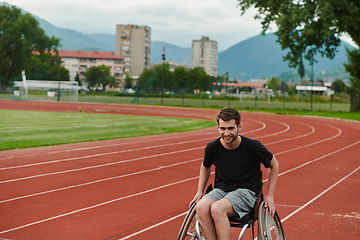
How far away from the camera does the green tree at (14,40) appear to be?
65750 millimetres

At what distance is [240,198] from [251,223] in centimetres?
A: 26

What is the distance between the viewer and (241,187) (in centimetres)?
360

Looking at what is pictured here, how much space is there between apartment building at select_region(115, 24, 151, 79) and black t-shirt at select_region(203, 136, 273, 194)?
150 m

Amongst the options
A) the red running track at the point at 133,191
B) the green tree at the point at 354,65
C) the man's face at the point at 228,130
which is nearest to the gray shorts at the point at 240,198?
the man's face at the point at 228,130

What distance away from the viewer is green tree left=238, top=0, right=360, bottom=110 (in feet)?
94.9

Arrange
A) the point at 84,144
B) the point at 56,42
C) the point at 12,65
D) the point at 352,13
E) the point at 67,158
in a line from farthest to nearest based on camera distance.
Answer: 1. the point at 56,42
2. the point at 12,65
3. the point at 352,13
4. the point at 84,144
5. the point at 67,158

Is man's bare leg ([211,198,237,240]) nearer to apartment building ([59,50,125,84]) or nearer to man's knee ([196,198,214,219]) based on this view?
man's knee ([196,198,214,219])

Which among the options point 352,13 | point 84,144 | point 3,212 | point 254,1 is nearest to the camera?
point 3,212

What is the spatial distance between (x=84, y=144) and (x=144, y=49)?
146322 mm

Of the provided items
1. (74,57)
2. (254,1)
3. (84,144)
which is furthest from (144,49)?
(84,144)

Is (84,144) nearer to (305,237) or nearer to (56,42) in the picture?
(305,237)

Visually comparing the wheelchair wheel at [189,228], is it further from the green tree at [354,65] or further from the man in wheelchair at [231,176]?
the green tree at [354,65]

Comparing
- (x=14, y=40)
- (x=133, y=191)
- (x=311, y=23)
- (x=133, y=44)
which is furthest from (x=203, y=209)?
(x=133, y=44)

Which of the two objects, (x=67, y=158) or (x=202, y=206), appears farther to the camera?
(x=67, y=158)
